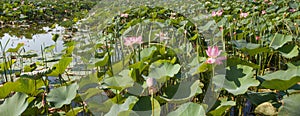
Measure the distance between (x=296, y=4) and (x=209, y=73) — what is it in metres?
3.01

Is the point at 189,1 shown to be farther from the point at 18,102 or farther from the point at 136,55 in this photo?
the point at 18,102

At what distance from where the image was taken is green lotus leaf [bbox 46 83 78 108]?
121cm

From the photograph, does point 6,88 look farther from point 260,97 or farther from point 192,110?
point 260,97

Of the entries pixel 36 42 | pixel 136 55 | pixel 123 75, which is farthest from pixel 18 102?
pixel 36 42

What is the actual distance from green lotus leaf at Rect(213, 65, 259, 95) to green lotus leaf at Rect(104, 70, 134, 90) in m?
0.31

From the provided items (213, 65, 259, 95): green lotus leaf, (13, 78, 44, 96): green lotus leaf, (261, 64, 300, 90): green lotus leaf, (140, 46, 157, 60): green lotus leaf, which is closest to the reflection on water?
(140, 46, 157, 60): green lotus leaf

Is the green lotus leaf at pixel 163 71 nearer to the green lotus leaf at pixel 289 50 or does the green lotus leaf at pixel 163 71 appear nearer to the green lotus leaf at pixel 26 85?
the green lotus leaf at pixel 26 85

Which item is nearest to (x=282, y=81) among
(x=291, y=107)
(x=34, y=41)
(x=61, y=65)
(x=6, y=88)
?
(x=291, y=107)

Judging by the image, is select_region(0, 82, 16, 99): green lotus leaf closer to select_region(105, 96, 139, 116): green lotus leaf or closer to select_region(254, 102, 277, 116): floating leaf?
select_region(105, 96, 139, 116): green lotus leaf

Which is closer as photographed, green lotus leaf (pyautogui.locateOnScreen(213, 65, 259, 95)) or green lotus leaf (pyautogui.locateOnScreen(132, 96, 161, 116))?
green lotus leaf (pyautogui.locateOnScreen(132, 96, 161, 116))

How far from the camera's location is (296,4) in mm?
4168

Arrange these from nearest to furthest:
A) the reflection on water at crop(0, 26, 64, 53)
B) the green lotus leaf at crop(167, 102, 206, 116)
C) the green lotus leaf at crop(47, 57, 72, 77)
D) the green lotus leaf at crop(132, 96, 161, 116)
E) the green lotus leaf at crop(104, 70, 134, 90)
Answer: the green lotus leaf at crop(167, 102, 206, 116) → the green lotus leaf at crop(132, 96, 161, 116) → the green lotus leaf at crop(104, 70, 134, 90) → the green lotus leaf at crop(47, 57, 72, 77) → the reflection on water at crop(0, 26, 64, 53)

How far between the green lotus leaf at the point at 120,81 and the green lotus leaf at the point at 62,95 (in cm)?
12

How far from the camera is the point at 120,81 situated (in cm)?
130
